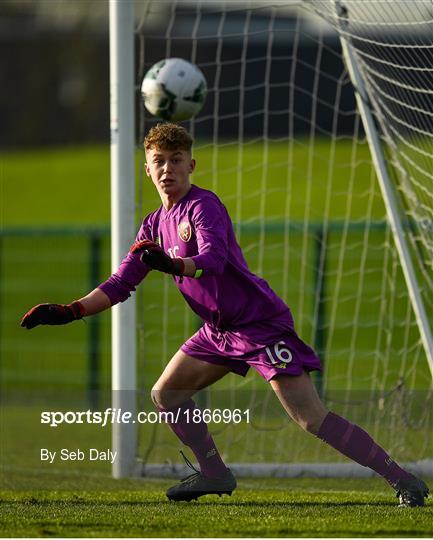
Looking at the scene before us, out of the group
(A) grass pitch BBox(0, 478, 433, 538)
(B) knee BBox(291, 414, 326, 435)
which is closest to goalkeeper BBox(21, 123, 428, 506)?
(B) knee BBox(291, 414, 326, 435)

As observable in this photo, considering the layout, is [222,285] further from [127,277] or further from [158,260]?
[158,260]

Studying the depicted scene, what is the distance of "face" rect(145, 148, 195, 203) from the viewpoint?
17.4 ft

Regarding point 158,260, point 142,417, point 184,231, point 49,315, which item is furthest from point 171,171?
point 142,417

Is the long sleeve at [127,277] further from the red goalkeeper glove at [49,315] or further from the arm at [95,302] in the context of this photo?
the red goalkeeper glove at [49,315]

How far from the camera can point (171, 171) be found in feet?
17.4

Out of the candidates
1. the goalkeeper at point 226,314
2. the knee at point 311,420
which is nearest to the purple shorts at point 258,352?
the goalkeeper at point 226,314

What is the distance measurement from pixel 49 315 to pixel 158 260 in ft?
2.48

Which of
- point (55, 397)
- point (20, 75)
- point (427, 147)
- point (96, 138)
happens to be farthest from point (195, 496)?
point (20, 75)

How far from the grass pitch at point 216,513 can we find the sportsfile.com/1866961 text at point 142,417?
41 centimetres

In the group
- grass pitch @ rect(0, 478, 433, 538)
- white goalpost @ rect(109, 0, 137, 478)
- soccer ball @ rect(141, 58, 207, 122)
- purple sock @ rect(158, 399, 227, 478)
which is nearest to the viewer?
grass pitch @ rect(0, 478, 433, 538)

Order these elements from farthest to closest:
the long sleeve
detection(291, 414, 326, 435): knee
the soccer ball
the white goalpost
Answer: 1. the white goalpost
2. the soccer ball
3. the long sleeve
4. detection(291, 414, 326, 435): knee

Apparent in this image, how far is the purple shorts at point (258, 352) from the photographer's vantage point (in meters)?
5.25

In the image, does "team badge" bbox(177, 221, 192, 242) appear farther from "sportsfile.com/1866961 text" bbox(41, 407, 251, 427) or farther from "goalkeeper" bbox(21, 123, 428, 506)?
"sportsfile.com/1866961 text" bbox(41, 407, 251, 427)

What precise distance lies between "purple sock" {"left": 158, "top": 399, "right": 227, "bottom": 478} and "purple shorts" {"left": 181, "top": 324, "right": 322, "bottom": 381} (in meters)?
0.29
